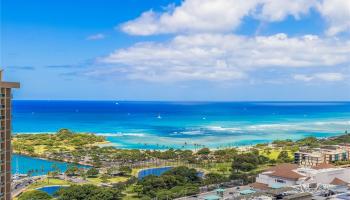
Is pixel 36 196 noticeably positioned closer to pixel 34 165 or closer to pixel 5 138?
pixel 5 138

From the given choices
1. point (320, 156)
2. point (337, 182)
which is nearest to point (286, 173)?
point (337, 182)

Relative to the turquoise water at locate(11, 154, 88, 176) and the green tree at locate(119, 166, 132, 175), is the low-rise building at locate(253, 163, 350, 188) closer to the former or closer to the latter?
the green tree at locate(119, 166, 132, 175)

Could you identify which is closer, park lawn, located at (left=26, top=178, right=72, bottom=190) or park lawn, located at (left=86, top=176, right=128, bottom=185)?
park lawn, located at (left=26, top=178, right=72, bottom=190)

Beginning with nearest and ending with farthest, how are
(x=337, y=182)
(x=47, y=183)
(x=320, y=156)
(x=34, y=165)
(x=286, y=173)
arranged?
(x=286, y=173) → (x=337, y=182) → (x=47, y=183) → (x=320, y=156) → (x=34, y=165)

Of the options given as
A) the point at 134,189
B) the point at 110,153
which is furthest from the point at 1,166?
the point at 110,153

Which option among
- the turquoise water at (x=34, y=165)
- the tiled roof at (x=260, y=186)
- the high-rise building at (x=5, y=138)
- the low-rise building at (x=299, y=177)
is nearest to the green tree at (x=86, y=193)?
the tiled roof at (x=260, y=186)

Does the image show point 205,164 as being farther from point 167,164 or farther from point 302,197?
point 302,197

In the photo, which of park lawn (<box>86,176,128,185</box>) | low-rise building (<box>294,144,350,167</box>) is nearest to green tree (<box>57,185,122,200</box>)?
park lawn (<box>86,176,128,185</box>)
